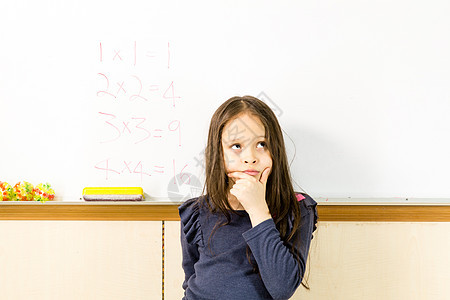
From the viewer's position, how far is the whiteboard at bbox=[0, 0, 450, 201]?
48.1 inches

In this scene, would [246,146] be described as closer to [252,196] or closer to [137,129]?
[252,196]

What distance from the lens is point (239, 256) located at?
900 mm

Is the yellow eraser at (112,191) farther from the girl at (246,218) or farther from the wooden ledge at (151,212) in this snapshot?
the girl at (246,218)

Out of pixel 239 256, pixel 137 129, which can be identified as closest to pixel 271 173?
pixel 239 256

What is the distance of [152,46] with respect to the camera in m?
1.23

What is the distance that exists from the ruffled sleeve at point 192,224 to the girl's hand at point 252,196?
0.42 ft

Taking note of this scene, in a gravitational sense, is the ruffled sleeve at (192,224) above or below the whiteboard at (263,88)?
below

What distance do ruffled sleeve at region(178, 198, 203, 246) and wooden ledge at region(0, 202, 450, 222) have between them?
0.75 ft

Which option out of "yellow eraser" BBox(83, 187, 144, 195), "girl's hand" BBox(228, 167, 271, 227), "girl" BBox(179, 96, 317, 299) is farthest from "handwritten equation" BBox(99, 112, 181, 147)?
"girl's hand" BBox(228, 167, 271, 227)

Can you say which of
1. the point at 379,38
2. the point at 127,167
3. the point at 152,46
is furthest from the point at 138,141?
the point at 379,38

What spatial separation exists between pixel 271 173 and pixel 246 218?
0.11 meters

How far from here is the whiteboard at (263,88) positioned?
1222 millimetres

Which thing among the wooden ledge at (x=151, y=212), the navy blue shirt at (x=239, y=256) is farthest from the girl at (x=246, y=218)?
the wooden ledge at (x=151, y=212)

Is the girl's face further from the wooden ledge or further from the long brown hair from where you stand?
the wooden ledge
